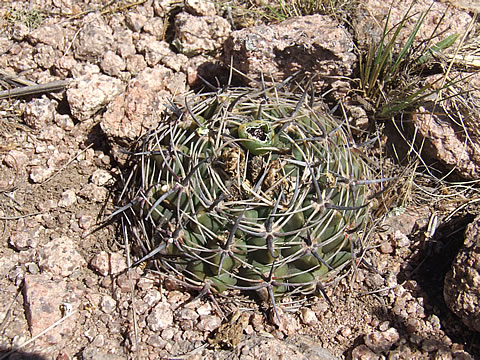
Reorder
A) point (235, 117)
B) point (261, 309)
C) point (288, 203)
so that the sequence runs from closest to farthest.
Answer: point (288, 203), point (235, 117), point (261, 309)

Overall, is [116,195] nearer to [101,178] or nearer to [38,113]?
[101,178]

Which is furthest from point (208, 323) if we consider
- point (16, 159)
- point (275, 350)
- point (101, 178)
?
point (16, 159)

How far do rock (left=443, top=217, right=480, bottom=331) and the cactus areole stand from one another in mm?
585

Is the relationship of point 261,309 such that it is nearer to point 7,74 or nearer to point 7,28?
point 7,74

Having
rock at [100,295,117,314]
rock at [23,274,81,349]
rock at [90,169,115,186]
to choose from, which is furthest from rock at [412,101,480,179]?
rock at [23,274,81,349]

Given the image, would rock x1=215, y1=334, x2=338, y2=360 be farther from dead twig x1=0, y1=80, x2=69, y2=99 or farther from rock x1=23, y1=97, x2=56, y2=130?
dead twig x1=0, y1=80, x2=69, y2=99

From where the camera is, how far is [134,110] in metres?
3.12

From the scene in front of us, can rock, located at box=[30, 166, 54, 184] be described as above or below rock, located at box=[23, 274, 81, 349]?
above

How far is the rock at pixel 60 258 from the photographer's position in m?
2.82

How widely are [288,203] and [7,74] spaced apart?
8.15 ft

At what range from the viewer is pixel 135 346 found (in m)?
2.54

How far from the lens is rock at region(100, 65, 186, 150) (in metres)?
3.10

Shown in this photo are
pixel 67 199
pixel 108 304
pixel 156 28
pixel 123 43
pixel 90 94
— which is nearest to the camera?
pixel 108 304

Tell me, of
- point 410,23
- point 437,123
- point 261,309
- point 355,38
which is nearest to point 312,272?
point 261,309
